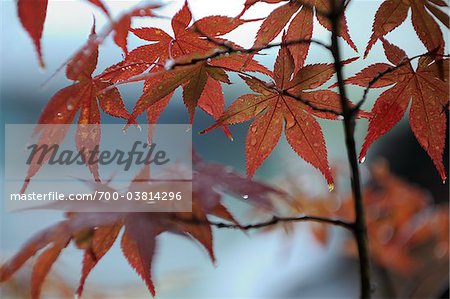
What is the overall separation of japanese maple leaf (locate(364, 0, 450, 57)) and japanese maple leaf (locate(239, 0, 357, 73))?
0.04 meters

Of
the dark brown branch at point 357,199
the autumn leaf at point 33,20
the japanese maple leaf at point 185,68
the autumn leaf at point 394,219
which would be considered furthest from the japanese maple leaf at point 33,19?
the autumn leaf at point 394,219

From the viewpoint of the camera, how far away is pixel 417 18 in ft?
2.20

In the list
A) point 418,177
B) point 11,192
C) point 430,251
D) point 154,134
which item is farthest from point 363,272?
point 418,177

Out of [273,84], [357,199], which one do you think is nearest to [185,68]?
[273,84]

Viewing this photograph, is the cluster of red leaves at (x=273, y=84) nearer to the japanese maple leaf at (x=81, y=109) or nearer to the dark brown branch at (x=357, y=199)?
the japanese maple leaf at (x=81, y=109)

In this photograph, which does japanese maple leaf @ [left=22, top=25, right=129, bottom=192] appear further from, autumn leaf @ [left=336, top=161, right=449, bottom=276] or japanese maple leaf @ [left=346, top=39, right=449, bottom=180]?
autumn leaf @ [left=336, top=161, right=449, bottom=276]

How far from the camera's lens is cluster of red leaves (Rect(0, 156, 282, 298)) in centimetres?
55

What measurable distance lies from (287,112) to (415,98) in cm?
17

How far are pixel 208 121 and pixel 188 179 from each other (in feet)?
6.40

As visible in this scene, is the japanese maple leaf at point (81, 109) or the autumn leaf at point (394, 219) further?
the autumn leaf at point (394, 219)

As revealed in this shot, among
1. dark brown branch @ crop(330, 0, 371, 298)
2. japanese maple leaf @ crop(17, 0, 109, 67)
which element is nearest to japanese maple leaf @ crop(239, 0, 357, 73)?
dark brown branch @ crop(330, 0, 371, 298)

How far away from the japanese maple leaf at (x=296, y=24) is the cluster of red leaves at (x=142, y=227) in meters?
0.17

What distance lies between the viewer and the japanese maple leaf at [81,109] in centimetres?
61

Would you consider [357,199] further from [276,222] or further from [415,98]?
[415,98]
